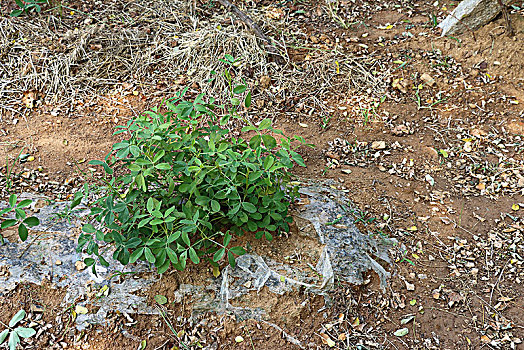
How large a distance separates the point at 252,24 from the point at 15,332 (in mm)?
2839

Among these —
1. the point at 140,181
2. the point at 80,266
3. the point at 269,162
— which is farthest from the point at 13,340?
the point at 269,162

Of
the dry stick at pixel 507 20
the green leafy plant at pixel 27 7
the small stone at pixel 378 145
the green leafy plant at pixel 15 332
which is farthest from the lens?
the green leafy plant at pixel 27 7

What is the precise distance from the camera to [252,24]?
3.96 meters

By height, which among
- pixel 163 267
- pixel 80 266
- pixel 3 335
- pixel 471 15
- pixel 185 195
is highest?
pixel 471 15

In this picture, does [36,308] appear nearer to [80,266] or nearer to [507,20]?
[80,266]

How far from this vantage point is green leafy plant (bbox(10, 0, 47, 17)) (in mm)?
4082

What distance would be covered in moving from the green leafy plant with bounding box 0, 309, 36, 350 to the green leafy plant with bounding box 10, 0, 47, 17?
2820 mm

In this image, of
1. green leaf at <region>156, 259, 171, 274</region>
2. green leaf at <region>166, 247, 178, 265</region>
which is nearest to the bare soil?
green leaf at <region>156, 259, 171, 274</region>

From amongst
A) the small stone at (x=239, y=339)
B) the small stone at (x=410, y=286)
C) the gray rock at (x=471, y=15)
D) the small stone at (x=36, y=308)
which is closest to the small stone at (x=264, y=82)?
the gray rock at (x=471, y=15)

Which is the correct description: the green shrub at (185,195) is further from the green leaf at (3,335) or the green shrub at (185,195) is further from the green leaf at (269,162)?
the green leaf at (3,335)

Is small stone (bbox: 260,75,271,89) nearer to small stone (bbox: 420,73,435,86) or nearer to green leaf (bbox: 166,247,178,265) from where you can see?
small stone (bbox: 420,73,435,86)

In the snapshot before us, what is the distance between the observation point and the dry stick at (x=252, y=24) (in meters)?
3.90

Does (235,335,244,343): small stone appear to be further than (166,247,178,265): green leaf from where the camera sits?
Yes

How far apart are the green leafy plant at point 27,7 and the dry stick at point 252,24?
5.19 ft
